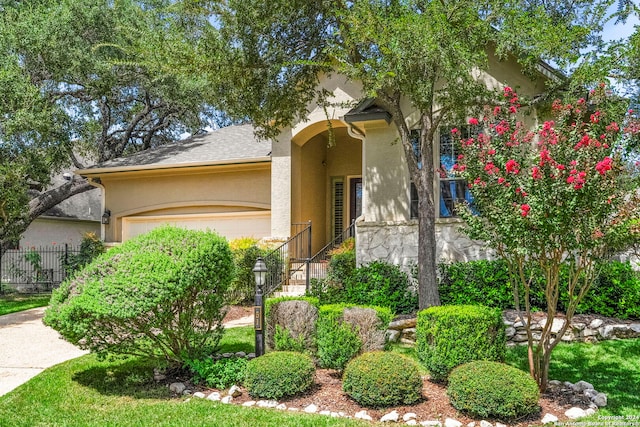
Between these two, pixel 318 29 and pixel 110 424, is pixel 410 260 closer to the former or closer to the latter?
pixel 318 29

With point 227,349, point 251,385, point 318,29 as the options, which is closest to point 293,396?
point 251,385

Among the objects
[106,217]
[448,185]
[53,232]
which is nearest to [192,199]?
[106,217]

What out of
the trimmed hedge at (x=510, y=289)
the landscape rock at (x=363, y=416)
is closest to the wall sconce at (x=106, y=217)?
the trimmed hedge at (x=510, y=289)

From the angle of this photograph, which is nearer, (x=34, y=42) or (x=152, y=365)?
(x=152, y=365)

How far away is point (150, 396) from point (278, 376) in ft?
5.21

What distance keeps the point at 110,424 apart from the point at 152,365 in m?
2.10

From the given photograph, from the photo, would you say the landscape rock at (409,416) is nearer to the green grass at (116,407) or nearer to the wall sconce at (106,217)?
the green grass at (116,407)

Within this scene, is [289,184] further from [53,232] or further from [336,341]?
[53,232]

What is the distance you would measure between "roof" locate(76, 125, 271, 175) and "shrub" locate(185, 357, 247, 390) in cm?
964

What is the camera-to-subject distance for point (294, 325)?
21.5 ft

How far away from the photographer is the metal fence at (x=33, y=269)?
18.0 metres

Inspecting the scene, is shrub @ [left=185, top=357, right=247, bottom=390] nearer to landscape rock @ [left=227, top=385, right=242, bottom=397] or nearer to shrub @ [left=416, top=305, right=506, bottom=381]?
landscape rock @ [left=227, top=385, right=242, bottom=397]

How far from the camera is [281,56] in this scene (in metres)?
9.41

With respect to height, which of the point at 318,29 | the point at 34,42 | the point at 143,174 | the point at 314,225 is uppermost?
the point at 34,42
